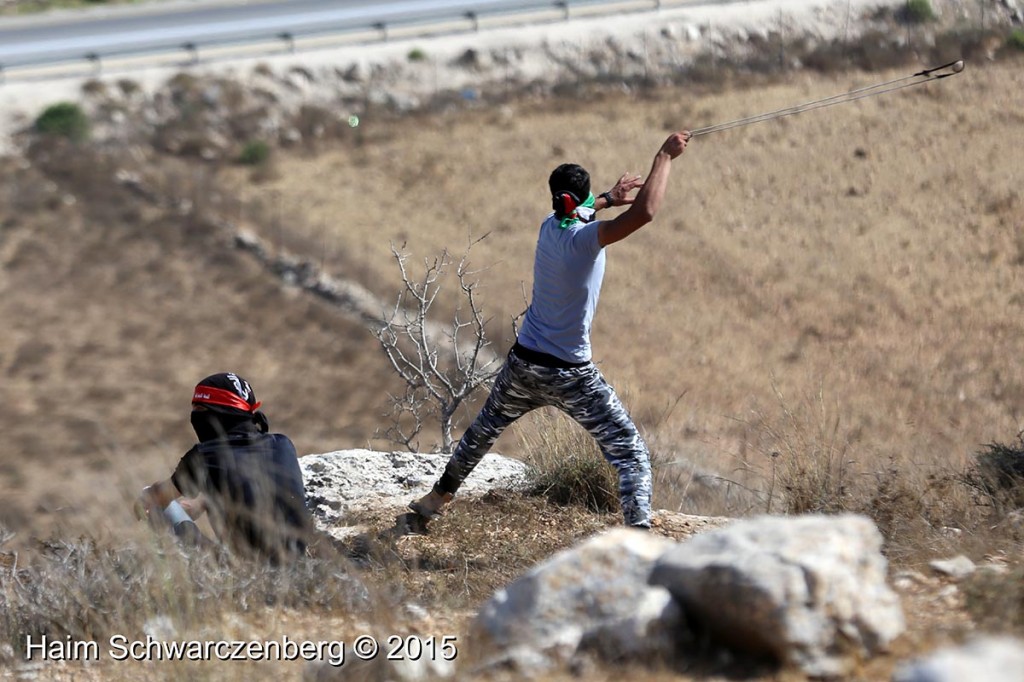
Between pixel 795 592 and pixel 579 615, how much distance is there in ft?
1.98

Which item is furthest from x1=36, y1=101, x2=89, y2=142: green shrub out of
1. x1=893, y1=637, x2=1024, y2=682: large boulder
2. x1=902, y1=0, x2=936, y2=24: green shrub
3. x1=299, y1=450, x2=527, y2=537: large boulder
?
x1=893, y1=637, x2=1024, y2=682: large boulder

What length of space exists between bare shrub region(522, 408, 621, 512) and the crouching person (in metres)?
1.65

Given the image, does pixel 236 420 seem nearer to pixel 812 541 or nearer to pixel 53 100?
pixel 812 541

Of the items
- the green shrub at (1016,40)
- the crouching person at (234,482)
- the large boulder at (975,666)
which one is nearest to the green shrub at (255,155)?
the green shrub at (1016,40)

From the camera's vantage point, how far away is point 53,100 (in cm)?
2544

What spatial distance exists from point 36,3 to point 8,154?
9.14m

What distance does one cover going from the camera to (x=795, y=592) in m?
3.23

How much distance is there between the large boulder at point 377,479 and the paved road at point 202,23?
22072 millimetres

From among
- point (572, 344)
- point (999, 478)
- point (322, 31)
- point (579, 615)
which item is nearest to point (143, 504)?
point (572, 344)

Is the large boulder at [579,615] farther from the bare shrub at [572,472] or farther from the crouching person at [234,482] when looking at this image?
the bare shrub at [572,472]

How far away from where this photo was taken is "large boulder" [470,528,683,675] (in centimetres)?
337

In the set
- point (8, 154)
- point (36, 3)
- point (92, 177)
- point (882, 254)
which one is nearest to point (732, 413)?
point (882, 254)

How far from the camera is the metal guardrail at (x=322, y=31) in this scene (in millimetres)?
27109

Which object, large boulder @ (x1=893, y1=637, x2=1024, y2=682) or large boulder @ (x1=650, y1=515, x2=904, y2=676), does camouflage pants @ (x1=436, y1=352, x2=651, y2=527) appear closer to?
large boulder @ (x1=650, y1=515, x2=904, y2=676)
